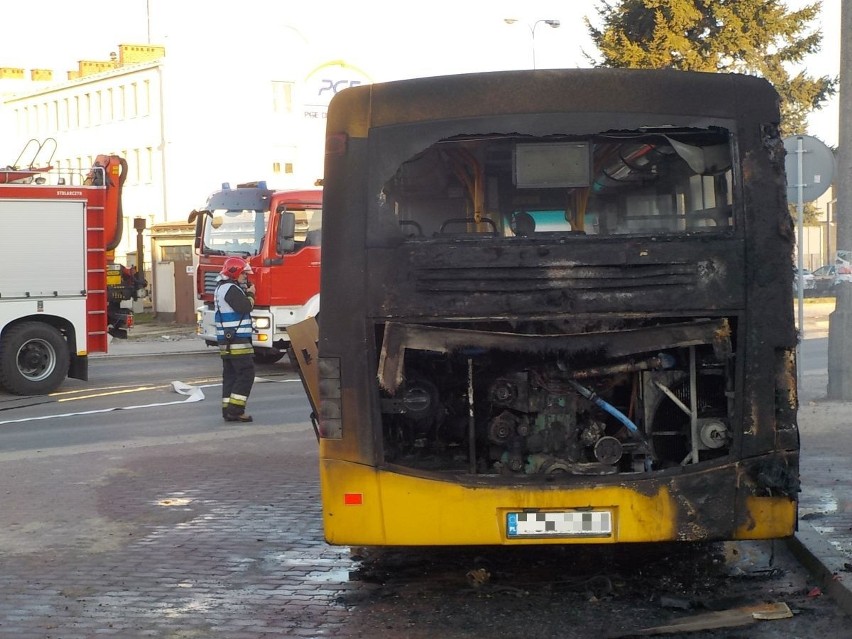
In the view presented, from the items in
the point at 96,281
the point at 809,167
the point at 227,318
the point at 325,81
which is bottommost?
the point at 227,318

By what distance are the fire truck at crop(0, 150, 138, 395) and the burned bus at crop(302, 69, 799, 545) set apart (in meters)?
13.2

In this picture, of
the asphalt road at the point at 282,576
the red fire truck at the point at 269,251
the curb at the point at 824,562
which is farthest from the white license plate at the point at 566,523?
the red fire truck at the point at 269,251

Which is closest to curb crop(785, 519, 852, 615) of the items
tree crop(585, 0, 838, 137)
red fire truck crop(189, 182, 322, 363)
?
red fire truck crop(189, 182, 322, 363)

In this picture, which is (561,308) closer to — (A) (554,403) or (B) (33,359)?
(A) (554,403)

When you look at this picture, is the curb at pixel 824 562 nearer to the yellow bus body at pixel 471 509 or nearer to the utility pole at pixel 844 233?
the yellow bus body at pixel 471 509

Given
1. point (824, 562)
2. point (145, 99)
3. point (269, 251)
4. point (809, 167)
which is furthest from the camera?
point (145, 99)

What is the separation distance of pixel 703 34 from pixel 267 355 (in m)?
26.6

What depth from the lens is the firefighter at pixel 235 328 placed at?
45.6ft

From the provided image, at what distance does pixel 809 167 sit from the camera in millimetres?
13305

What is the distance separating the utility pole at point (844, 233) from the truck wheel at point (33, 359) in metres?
10.8

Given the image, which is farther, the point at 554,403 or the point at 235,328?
the point at 235,328

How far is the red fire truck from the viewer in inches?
789

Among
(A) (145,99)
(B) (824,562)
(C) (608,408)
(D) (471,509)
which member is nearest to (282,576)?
(D) (471,509)

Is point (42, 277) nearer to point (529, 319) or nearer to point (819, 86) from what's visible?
point (529, 319)
